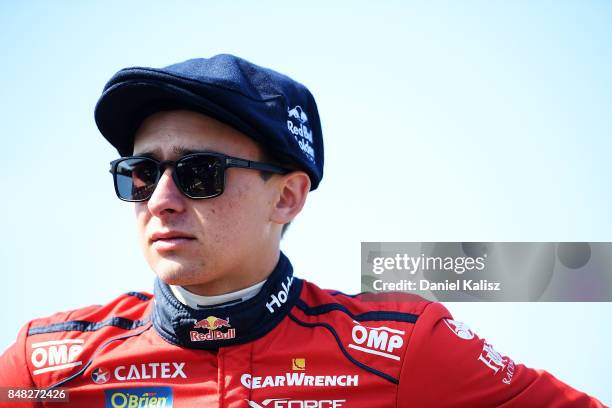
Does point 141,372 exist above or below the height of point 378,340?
below

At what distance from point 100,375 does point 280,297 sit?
42.6 inches

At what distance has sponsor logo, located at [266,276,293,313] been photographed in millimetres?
3537

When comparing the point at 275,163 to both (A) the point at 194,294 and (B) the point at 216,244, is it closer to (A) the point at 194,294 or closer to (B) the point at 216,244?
(B) the point at 216,244

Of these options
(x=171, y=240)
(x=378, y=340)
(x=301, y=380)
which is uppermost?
(x=171, y=240)

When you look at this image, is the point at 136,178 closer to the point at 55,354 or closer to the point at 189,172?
the point at 189,172

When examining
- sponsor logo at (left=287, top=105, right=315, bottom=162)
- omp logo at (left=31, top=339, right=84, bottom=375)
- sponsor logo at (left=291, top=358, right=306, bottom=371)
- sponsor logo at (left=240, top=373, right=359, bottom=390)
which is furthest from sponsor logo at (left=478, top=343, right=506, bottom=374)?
omp logo at (left=31, top=339, right=84, bottom=375)

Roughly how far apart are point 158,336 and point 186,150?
1098 mm

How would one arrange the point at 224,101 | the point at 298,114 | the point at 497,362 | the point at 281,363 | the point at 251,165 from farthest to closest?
the point at 298,114 < the point at 497,362 < the point at 281,363 < the point at 251,165 < the point at 224,101

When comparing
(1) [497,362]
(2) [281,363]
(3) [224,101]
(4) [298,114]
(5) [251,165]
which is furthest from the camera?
(4) [298,114]

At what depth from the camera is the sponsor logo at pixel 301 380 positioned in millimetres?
3387

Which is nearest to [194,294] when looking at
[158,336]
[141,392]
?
[158,336]

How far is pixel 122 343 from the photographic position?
11.9 feet

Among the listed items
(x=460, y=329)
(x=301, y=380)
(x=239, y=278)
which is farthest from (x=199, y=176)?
(x=460, y=329)

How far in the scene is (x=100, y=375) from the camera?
353 centimetres
